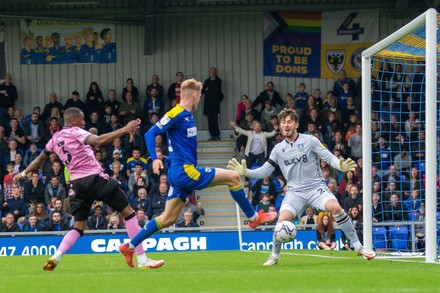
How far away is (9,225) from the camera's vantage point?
2470 cm

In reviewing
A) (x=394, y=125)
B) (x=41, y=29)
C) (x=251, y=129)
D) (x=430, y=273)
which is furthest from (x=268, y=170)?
(x=41, y=29)

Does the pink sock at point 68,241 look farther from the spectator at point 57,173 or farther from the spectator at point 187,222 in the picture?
the spectator at point 57,173

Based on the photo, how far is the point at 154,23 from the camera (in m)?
32.9

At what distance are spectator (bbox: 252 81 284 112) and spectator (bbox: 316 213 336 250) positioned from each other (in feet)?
27.6

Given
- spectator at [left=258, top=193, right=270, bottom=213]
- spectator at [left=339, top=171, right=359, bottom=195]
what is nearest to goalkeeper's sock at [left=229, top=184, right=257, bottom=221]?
spectator at [left=258, top=193, right=270, bottom=213]

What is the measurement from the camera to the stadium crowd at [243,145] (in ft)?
79.9

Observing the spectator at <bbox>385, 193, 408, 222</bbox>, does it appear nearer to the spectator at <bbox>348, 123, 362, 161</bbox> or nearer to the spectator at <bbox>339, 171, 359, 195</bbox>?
the spectator at <bbox>339, 171, 359, 195</bbox>

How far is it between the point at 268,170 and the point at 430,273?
3.57 metres

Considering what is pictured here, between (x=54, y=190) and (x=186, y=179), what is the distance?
14.3 meters

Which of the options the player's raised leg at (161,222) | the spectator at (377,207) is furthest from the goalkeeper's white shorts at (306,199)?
the spectator at (377,207)

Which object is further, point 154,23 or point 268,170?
point 154,23

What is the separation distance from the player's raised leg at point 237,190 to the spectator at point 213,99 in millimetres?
17841

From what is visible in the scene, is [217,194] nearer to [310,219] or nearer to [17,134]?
[17,134]

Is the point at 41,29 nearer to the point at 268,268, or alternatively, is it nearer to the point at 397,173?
the point at 397,173
